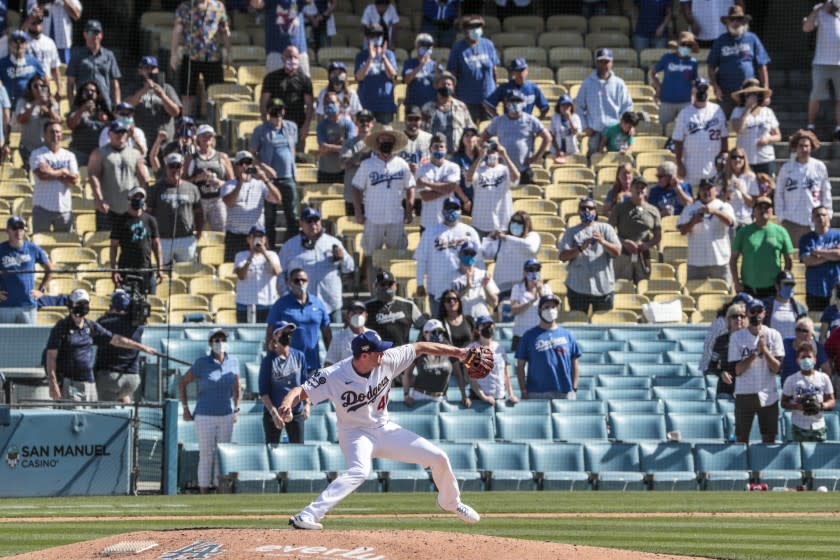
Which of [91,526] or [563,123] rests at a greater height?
[563,123]

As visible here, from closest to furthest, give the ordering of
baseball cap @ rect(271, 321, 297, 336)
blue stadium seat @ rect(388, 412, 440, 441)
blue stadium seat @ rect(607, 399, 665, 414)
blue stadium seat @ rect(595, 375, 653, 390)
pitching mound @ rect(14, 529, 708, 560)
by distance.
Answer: pitching mound @ rect(14, 529, 708, 560) < baseball cap @ rect(271, 321, 297, 336) < blue stadium seat @ rect(388, 412, 440, 441) < blue stadium seat @ rect(607, 399, 665, 414) < blue stadium seat @ rect(595, 375, 653, 390)

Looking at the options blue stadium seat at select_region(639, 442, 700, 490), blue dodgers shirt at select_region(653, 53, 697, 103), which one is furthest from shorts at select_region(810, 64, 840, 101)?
blue stadium seat at select_region(639, 442, 700, 490)

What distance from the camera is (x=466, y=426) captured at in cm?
1577

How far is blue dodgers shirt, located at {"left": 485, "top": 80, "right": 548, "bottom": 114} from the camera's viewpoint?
1981cm

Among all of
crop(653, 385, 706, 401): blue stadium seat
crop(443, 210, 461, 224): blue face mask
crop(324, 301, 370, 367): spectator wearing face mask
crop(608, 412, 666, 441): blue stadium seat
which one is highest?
crop(443, 210, 461, 224): blue face mask

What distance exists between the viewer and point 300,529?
10016 mm

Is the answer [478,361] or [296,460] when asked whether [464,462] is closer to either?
[296,460]

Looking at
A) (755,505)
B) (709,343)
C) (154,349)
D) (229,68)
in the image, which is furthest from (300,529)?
(229,68)

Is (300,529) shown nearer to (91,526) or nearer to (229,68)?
(91,526)

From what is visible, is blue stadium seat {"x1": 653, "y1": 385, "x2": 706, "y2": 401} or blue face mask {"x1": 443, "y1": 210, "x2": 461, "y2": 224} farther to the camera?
blue face mask {"x1": 443, "y1": 210, "x2": 461, "y2": 224}

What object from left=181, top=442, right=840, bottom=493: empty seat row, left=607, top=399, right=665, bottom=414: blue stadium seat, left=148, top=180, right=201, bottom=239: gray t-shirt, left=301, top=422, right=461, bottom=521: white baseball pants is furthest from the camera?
left=148, top=180, right=201, bottom=239: gray t-shirt

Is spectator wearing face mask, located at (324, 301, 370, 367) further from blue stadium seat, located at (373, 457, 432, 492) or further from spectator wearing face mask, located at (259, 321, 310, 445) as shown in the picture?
blue stadium seat, located at (373, 457, 432, 492)

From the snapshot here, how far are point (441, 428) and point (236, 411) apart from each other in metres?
2.00

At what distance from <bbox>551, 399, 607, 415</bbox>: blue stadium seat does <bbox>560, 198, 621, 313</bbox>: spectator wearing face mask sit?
76.1 inches
